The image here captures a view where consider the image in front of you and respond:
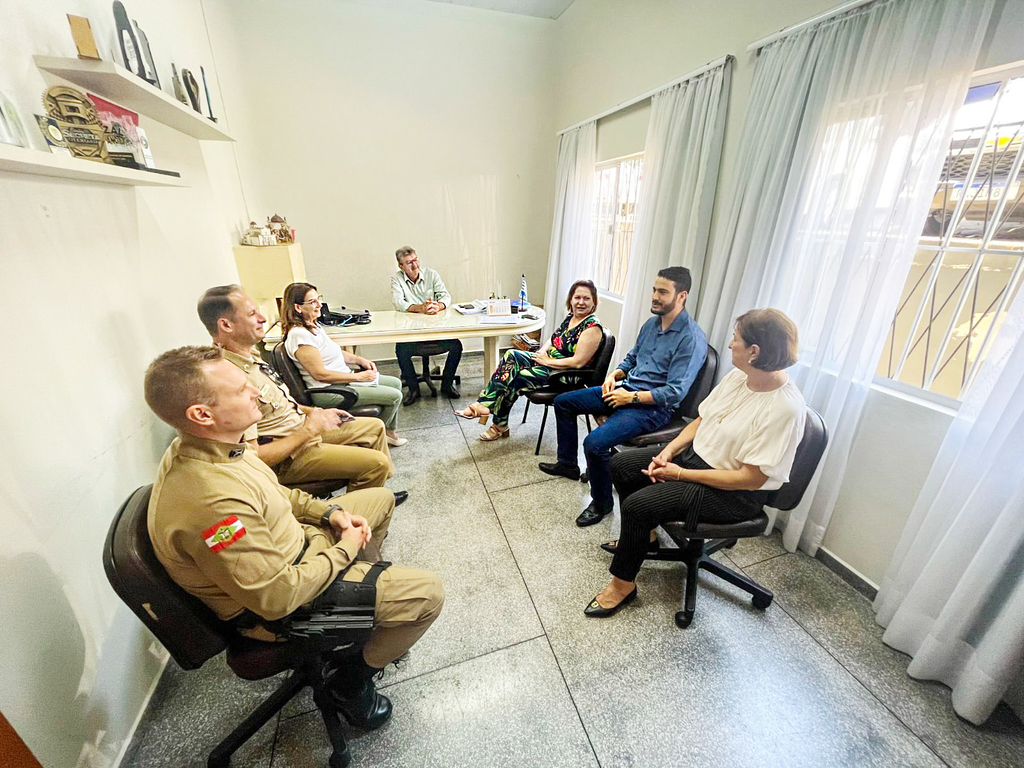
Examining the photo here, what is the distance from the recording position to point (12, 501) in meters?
0.86

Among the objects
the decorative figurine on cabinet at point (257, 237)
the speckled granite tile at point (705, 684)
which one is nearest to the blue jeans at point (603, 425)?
the speckled granite tile at point (705, 684)

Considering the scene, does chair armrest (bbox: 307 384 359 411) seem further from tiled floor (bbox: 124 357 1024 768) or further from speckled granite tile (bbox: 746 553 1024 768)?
speckled granite tile (bbox: 746 553 1024 768)

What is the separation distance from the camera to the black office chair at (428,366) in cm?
339

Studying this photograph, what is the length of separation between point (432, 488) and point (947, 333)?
2.46m

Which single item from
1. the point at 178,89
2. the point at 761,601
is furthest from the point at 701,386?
the point at 178,89

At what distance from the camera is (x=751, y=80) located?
2.05 metres

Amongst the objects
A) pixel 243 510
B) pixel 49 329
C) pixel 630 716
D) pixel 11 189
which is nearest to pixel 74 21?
pixel 11 189

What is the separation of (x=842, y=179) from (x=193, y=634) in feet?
8.72

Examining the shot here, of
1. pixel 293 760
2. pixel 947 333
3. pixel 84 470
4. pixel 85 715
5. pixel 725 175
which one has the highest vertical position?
pixel 725 175

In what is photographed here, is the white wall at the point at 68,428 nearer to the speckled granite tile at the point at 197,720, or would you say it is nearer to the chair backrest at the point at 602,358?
the speckled granite tile at the point at 197,720

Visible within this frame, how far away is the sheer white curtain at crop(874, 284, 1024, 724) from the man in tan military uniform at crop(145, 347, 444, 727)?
1640 mm

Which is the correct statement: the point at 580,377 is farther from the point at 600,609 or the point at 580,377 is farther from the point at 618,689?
the point at 618,689

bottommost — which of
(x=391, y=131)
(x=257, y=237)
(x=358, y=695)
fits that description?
(x=358, y=695)

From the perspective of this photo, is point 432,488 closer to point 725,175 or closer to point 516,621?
point 516,621
